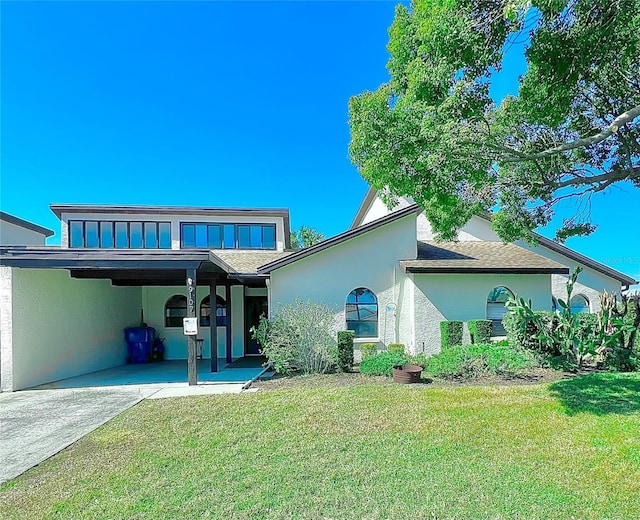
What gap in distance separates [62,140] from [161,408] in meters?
13.4

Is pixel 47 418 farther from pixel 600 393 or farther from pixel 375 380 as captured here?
pixel 600 393

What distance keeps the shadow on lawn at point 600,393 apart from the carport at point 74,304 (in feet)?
27.5

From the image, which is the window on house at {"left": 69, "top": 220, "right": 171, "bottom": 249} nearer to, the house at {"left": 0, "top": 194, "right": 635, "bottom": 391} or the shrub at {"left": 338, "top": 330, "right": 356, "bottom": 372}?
the house at {"left": 0, "top": 194, "right": 635, "bottom": 391}

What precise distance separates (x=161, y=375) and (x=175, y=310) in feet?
15.9

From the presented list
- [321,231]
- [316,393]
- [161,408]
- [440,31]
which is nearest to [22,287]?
[161,408]

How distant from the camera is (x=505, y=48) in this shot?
5.98 m

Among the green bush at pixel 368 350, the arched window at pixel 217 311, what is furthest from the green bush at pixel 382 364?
the arched window at pixel 217 311

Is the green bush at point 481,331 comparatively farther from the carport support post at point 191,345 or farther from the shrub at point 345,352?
the carport support post at point 191,345

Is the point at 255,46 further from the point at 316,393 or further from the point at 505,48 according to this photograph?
the point at 316,393

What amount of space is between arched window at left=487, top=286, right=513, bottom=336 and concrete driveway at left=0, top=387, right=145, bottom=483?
11270 mm

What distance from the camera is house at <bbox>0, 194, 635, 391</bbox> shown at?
31.3ft

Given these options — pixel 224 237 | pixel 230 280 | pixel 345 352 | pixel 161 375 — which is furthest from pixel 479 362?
pixel 224 237

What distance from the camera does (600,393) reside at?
24.8 ft

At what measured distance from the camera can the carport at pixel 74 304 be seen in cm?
912
